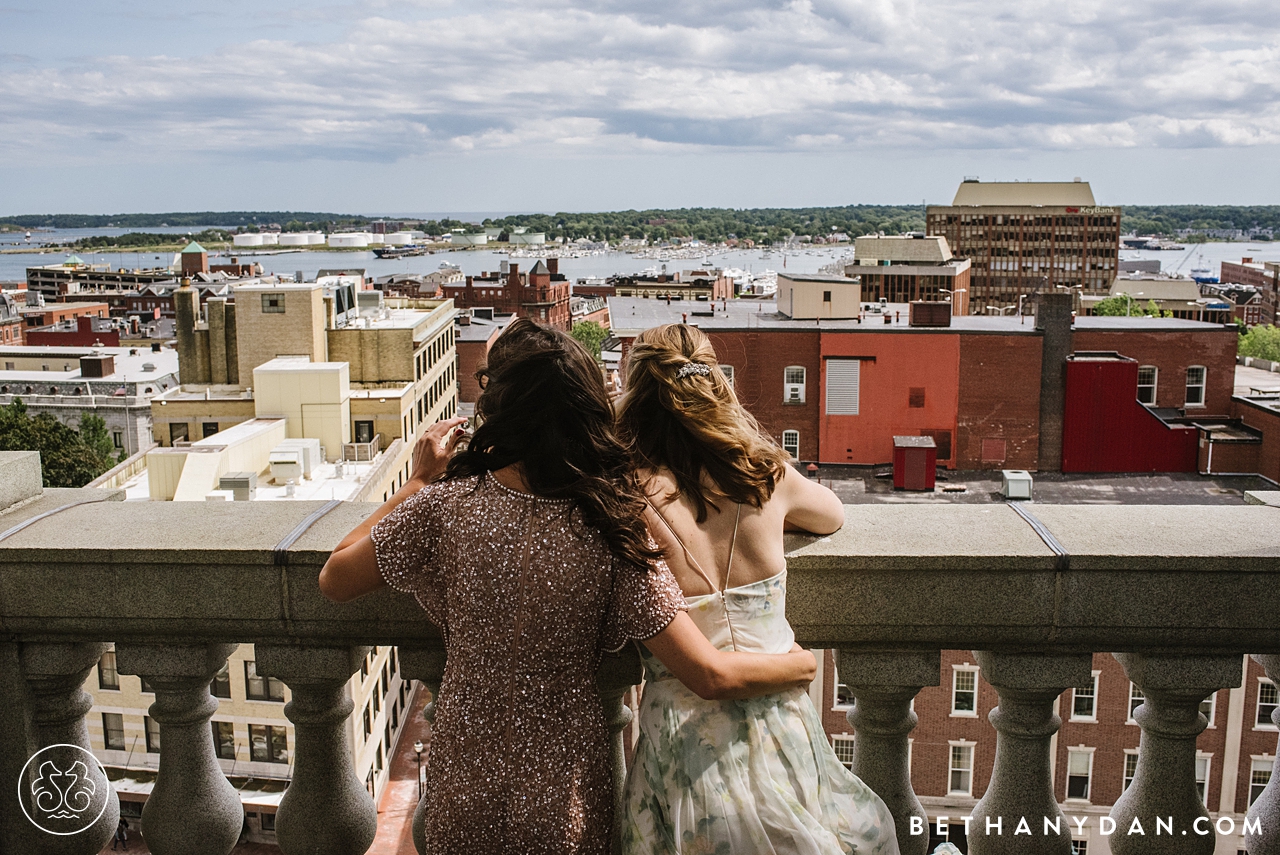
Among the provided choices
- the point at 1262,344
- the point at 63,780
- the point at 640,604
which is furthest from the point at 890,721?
the point at 1262,344

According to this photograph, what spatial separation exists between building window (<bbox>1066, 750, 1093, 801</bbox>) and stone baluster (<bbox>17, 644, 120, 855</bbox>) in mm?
18664

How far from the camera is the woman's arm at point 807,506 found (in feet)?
9.05

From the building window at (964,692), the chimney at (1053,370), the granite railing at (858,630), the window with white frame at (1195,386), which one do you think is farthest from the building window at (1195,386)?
the granite railing at (858,630)

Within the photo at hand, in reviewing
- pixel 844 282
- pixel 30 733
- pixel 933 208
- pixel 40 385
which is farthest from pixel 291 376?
pixel 933 208

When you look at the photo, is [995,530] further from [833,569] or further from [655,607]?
[655,607]

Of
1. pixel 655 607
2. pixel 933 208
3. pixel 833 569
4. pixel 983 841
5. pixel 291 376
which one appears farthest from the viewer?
pixel 933 208

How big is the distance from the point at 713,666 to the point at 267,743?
20.3 meters

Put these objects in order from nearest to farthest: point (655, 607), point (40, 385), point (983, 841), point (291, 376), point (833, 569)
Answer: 1. point (655, 607)
2. point (833, 569)
3. point (983, 841)
4. point (291, 376)
5. point (40, 385)

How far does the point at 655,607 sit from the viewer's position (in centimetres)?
242

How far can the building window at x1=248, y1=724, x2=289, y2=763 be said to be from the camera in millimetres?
20750

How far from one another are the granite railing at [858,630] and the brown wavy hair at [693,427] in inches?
13.9

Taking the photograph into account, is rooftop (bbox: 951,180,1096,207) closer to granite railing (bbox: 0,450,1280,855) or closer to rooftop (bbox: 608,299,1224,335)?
rooftop (bbox: 608,299,1224,335)

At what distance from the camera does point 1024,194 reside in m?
143

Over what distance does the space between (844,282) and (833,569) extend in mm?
38728
